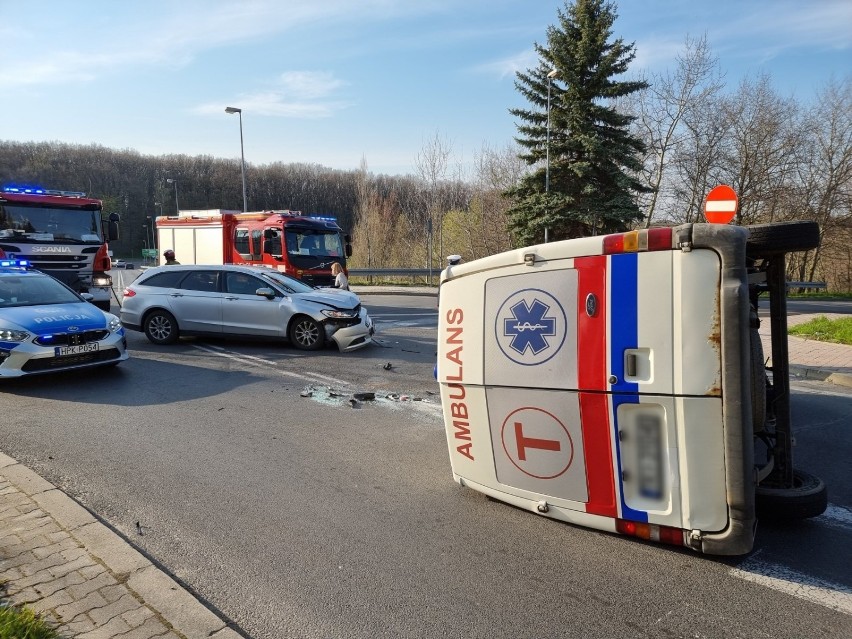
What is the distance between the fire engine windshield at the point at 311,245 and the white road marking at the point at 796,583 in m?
15.3

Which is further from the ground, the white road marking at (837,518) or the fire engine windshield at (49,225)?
the fire engine windshield at (49,225)

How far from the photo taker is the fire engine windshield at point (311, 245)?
57.6 ft

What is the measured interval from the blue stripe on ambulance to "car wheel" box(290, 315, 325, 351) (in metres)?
8.39

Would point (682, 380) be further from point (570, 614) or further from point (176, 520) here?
point (176, 520)

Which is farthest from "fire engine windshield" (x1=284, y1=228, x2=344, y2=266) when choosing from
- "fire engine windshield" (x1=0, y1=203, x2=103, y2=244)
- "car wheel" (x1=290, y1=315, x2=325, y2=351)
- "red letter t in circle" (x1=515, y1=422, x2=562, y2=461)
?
"red letter t in circle" (x1=515, y1=422, x2=562, y2=461)

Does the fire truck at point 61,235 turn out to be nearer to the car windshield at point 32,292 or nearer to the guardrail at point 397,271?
the car windshield at point 32,292

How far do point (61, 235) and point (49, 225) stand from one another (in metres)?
0.35

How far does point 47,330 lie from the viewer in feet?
27.0

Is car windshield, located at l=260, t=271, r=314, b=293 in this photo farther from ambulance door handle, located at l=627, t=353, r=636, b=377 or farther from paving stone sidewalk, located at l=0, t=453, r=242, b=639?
ambulance door handle, located at l=627, t=353, r=636, b=377

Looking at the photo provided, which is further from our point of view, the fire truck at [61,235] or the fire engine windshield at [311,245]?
the fire engine windshield at [311,245]

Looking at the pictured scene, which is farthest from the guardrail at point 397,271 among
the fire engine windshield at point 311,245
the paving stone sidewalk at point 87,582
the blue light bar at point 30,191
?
the paving stone sidewalk at point 87,582

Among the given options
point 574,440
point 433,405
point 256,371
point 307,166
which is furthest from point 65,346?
point 307,166

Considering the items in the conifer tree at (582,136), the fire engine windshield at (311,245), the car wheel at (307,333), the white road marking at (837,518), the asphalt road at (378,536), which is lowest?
the white road marking at (837,518)

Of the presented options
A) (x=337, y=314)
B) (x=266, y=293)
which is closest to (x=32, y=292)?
(x=266, y=293)
